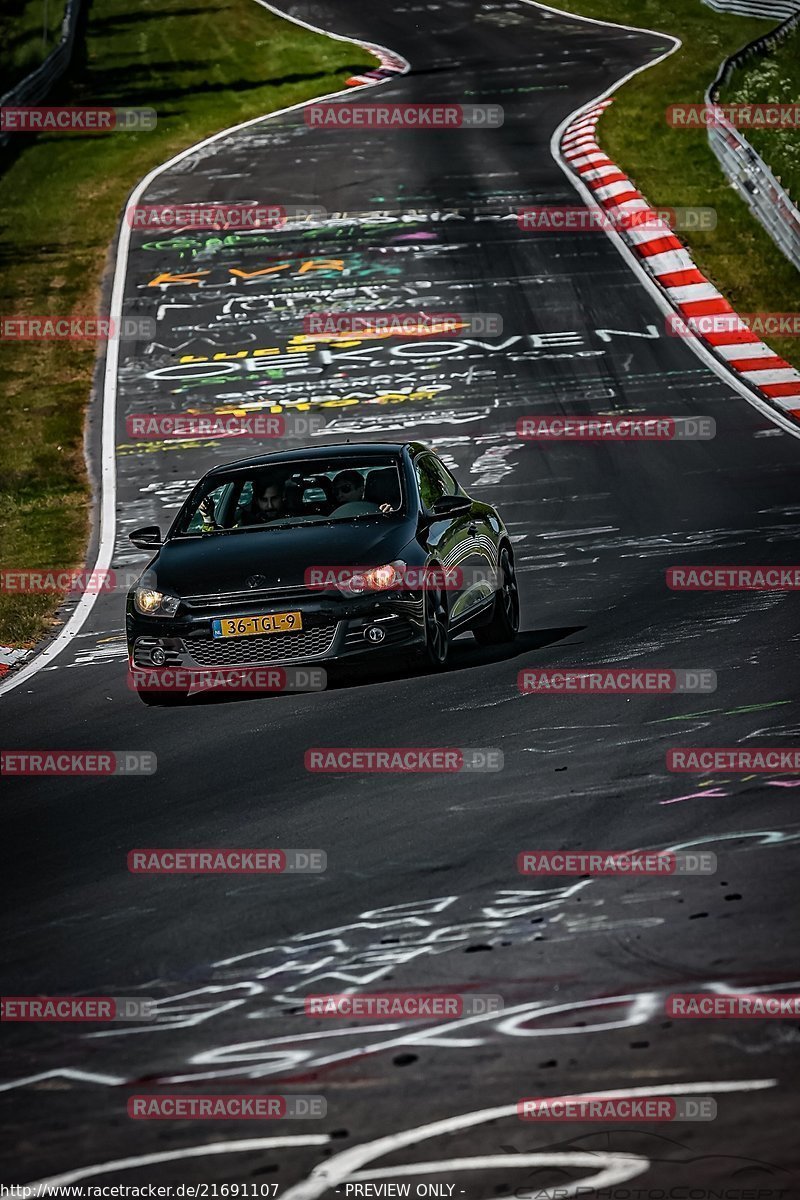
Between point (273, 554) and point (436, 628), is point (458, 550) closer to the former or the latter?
point (436, 628)

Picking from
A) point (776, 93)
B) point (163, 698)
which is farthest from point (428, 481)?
point (776, 93)

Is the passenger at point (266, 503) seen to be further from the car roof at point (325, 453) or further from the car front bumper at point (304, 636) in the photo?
the car front bumper at point (304, 636)

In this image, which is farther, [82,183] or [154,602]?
[82,183]

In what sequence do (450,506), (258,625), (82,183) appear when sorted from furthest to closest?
(82,183)
(450,506)
(258,625)

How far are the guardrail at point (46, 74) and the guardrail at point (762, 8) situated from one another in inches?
652

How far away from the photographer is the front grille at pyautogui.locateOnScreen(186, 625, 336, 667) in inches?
443

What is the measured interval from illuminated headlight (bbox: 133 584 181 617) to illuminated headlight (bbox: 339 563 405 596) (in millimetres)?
1030

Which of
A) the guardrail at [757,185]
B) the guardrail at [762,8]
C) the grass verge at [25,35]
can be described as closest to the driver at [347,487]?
the guardrail at [757,185]

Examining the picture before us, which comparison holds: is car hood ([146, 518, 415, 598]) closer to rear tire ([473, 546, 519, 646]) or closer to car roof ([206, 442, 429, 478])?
car roof ([206, 442, 429, 478])

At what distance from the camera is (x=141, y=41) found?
49344 millimetres

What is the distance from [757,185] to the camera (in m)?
29.8

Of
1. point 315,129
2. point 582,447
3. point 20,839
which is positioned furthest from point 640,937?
point 315,129

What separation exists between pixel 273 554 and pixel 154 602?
2.52ft

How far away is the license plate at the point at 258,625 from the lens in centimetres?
1121
